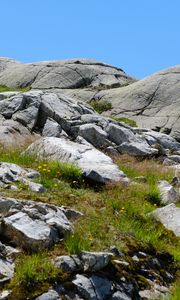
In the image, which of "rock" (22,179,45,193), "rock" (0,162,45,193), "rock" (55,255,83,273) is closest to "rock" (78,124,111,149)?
"rock" (0,162,45,193)

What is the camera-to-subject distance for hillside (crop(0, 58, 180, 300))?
9.08 meters

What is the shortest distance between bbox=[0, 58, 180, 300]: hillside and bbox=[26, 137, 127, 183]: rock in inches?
1.4

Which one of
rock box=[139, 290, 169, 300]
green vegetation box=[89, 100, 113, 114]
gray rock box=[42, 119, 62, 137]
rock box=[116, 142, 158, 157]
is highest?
rock box=[139, 290, 169, 300]

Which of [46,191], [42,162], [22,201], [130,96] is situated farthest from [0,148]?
[130,96]

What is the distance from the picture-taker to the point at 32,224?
10.0 meters

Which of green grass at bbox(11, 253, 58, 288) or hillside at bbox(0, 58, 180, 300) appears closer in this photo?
green grass at bbox(11, 253, 58, 288)

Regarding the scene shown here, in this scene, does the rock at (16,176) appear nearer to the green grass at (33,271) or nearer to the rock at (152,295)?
the green grass at (33,271)

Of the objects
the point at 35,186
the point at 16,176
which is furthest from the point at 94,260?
the point at 16,176

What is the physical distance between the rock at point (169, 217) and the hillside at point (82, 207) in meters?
0.03

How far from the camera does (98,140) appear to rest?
2323 centimetres

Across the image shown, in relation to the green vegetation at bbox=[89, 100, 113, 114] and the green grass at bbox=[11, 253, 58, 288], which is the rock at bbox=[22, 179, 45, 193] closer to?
the green grass at bbox=[11, 253, 58, 288]

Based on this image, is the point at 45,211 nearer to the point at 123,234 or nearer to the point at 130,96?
the point at 123,234

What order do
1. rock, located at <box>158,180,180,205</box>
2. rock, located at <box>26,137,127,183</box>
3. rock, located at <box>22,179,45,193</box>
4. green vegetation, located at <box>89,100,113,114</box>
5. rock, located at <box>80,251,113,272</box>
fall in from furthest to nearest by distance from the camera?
green vegetation, located at <box>89,100,113,114</box> → rock, located at <box>26,137,127,183</box> → rock, located at <box>158,180,180,205</box> → rock, located at <box>22,179,45,193</box> → rock, located at <box>80,251,113,272</box>

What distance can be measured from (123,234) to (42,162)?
582 cm
